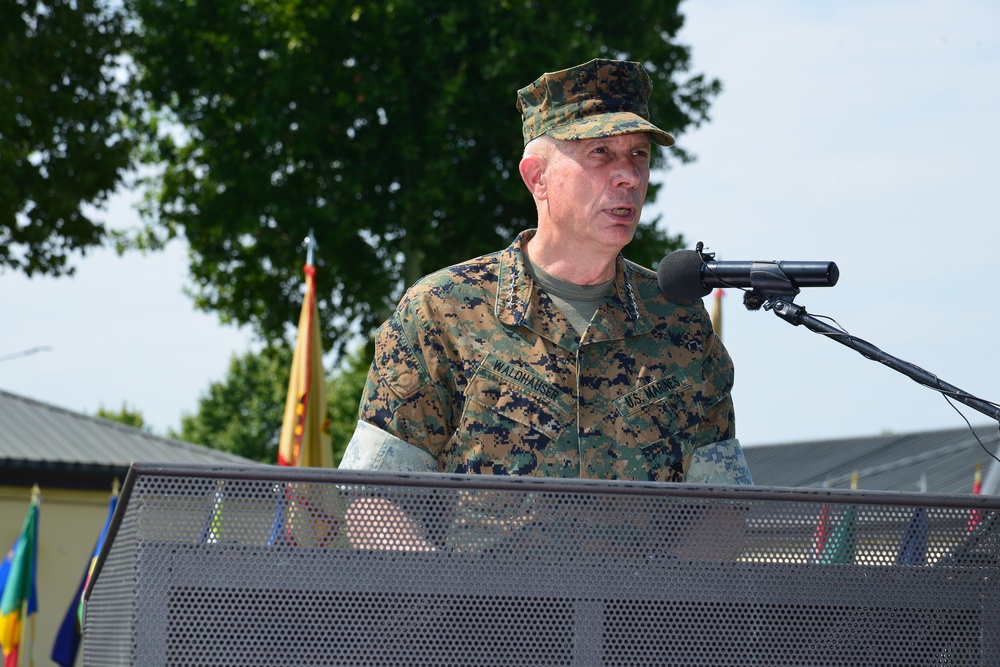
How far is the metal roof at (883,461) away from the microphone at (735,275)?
22441mm

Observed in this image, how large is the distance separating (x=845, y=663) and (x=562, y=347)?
1.14m

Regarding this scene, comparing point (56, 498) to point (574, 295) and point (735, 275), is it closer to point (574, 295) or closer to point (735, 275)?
point (574, 295)

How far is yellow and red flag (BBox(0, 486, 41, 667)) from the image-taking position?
12.3m

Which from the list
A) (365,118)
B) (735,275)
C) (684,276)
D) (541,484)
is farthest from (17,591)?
(541,484)

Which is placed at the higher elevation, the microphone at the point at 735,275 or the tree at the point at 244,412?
the tree at the point at 244,412

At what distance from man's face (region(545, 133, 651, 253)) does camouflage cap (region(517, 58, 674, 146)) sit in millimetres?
36

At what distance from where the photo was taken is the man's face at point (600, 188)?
2.70m

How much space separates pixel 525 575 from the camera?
1656mm

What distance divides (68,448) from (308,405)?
9338 millimetres

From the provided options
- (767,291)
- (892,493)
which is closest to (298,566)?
(892,493)

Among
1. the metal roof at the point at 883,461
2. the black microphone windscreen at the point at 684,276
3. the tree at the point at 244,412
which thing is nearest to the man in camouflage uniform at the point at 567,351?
the black microphone windscreen at the point at 684,276

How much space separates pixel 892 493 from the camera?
5.62 feet

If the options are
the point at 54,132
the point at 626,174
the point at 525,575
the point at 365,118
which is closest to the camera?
the point at 525,575

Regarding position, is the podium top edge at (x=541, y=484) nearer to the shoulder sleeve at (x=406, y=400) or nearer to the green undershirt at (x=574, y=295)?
the shoulder sleeve at (x=406, y=400)
